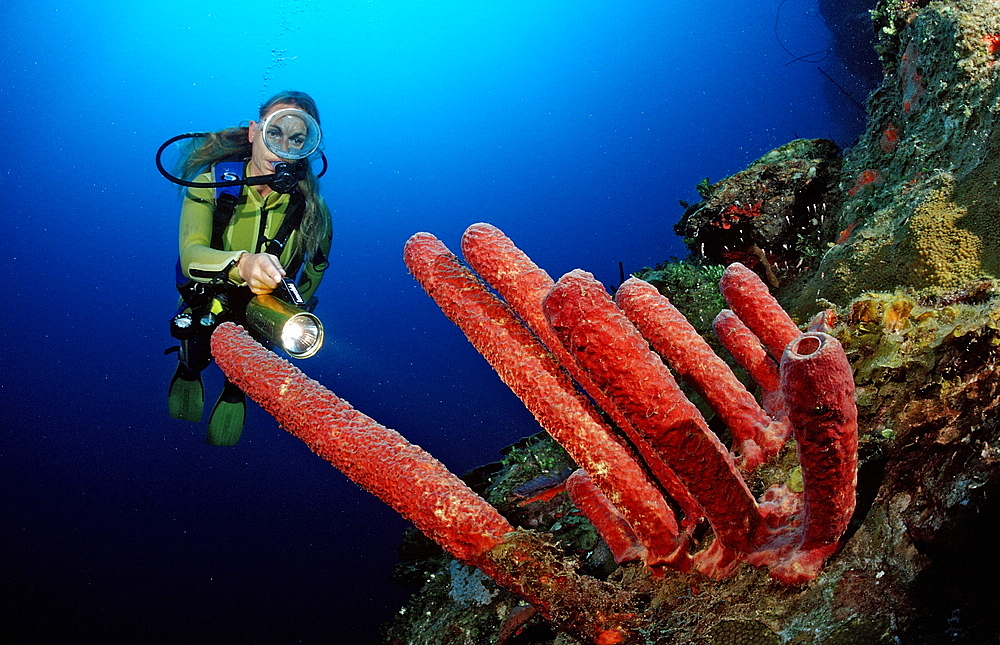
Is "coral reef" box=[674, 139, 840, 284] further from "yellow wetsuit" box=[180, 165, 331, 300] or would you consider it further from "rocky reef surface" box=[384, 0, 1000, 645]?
"yellow wetsuit" box=[180, 165, 331, 300]

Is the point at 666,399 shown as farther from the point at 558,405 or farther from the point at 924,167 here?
the point at 924,167

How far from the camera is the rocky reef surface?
1308 mm

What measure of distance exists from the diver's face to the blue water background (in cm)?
674

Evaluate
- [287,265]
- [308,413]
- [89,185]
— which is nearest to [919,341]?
[308,413]

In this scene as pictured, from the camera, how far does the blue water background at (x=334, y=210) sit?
49.9 feet

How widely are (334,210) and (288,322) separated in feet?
192

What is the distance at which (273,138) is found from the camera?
5355 mm

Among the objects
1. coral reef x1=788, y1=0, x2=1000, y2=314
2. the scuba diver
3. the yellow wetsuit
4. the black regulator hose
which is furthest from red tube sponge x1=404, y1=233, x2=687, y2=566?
the black regulator hose

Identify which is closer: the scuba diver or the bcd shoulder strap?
the scuba diver

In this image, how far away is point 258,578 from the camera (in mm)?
14820

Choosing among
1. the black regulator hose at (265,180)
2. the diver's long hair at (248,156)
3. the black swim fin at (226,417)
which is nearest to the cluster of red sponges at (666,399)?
the black regulator hose at (265,180)

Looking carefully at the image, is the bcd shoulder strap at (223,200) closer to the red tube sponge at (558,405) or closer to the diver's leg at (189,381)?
the diver's leg at (189,381)

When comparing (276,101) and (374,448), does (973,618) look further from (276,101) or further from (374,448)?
(276,101)

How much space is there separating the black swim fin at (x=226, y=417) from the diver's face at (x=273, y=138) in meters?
3.06
